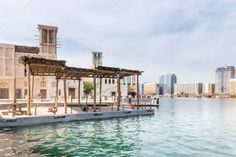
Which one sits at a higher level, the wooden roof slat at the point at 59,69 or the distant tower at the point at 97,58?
the distant tower at the point at 97,58

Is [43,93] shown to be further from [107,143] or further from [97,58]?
[107,143]

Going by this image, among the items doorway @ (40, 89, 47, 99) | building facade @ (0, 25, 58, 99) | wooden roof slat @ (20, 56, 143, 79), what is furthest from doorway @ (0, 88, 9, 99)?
wooden roof slat @ (20, 56, 143, 79)

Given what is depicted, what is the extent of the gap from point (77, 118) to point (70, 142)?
1221 cm

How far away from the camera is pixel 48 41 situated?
69.4 m

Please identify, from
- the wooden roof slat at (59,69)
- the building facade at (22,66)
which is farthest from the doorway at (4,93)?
the wooden roof slat at (59,69)

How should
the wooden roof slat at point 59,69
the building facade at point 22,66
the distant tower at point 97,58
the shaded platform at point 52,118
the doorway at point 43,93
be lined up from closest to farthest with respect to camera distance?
the shaded platform at point 52,118 → the wooden roof slat at point 59,69 → the building facade at point 22,66 → the doorway at point 43,93 → the distant tower at point 97,58

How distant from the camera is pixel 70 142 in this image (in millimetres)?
19438

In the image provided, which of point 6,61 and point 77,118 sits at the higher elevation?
point 6,61

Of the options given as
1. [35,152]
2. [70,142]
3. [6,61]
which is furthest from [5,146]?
[6,61]

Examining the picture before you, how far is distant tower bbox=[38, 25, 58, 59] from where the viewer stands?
68.6m

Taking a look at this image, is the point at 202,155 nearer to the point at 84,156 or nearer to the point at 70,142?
the point at 84,156

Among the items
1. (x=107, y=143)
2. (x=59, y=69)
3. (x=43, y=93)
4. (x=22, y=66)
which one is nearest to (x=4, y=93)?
(x=22, y=66)

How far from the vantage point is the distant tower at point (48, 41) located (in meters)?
68.6

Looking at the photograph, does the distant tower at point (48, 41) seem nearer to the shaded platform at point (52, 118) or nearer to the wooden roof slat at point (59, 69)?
the wooden roof slat at point (59, 69)
